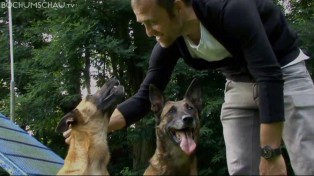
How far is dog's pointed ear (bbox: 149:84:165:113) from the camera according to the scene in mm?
3437

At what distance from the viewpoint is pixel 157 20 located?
8.95 ft

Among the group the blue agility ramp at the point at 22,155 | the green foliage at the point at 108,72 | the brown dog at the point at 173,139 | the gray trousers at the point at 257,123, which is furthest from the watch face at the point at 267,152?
the green foliage at the point at 108,72

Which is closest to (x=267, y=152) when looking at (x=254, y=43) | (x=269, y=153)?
(x=269, y=153)

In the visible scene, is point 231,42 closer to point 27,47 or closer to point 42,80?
point 42,80

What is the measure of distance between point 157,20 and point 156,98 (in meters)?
0.94

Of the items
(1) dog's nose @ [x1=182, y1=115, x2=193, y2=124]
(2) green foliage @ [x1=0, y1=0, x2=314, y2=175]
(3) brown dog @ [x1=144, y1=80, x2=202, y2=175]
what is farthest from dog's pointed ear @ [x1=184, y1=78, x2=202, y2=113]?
(2) green foliage @ [x1=0, y1=0, x2=314, y2=175]

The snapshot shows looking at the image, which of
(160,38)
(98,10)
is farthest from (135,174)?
(160,38)

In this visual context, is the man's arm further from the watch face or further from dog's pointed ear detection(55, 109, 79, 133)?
dog's pointed ear detection(55, 109, 79, 133)

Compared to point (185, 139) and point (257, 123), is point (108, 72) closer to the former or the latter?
point (185, 139)

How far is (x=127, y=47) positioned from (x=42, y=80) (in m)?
1.34

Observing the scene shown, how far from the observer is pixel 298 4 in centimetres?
873

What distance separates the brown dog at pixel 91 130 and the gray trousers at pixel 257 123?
775 mm

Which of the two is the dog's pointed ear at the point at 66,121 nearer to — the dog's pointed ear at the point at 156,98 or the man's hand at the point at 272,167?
the dog's pointed ear at the point at 156,98

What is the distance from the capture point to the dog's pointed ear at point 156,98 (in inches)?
135
